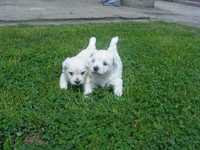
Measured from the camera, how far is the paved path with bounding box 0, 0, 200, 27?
33.1ft

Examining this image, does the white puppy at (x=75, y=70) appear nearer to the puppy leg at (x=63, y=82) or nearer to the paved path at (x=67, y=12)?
the puppy leg at (x=63, y=82)

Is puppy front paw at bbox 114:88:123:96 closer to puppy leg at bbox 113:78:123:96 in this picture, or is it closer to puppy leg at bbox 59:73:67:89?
puppy leg at bbox 113:78:123:96

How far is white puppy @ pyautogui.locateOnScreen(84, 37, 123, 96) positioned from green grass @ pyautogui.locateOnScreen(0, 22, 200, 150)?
0.10m

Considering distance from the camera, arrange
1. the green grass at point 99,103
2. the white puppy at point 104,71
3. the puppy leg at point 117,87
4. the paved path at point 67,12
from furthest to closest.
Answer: the paved path at point 67,12 → the puppy leg at point 117,87 → the white puppy at point 104,71 → the green grass at point 99,103

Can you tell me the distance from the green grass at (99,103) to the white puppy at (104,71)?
10 cm

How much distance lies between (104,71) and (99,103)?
1.07ft

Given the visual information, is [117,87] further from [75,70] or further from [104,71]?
[75,70]

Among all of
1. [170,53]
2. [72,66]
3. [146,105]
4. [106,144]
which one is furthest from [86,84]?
[170,53]

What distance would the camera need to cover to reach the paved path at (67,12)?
10.1 metres

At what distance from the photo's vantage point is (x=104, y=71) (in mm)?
5047

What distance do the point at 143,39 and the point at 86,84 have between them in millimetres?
3114

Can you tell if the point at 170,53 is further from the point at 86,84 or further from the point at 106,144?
the point at 106,144

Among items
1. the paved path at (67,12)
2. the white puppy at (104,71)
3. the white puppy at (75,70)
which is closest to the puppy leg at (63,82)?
the white puppy at (75,70)

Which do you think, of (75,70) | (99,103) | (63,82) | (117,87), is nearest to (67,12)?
(63,82)
